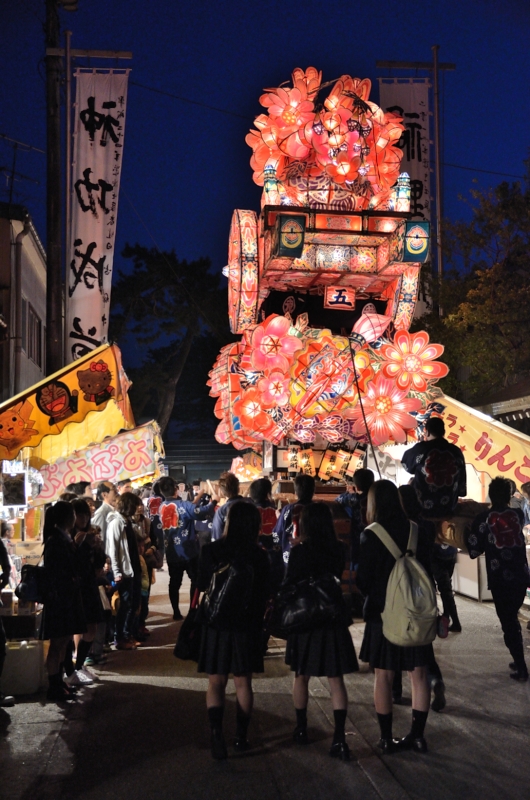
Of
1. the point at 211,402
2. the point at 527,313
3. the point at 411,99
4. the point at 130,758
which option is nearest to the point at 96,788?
the point at 130,758

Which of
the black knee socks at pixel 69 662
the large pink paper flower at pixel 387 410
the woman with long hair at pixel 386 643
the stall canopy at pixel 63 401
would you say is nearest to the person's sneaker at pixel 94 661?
the black knee socks at pixel 69 662

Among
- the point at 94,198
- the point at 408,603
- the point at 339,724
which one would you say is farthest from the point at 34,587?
the point at 94,198

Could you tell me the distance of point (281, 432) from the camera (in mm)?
12477

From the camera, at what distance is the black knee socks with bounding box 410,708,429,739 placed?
201 inches

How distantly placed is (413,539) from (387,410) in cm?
633

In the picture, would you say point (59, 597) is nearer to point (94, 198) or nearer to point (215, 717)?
point (215, 717)

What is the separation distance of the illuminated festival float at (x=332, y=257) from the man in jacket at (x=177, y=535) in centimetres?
212

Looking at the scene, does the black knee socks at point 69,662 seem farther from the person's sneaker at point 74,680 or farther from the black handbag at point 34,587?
the black handbag at point 34,587

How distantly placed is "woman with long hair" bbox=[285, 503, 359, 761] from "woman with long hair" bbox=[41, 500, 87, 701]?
84.8 inches

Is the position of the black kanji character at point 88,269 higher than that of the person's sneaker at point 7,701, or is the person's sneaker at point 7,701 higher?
the black kanji character at point 88,269

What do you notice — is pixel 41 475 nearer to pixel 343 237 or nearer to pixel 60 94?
pixel 343 237

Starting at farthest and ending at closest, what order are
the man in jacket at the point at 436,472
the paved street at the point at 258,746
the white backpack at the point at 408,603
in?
the man in jacket at the point at 436,472
the white backpack at the point at 408,603
the paved street at the point at 258,746

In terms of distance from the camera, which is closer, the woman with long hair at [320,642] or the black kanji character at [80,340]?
the woman with long hair at [320,642]

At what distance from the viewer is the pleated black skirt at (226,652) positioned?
507 cm
